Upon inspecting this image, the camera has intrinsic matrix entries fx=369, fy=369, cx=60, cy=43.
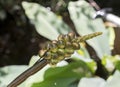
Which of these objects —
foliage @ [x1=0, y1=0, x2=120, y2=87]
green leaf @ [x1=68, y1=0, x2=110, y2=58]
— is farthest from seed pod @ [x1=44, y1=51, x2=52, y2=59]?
green leaf @ [x1=68, y1=0, x2=110, y2=58]

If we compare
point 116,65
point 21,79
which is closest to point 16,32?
point 116,65

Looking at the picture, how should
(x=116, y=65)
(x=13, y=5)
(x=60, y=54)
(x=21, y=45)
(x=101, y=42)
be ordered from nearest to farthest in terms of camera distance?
1. (x=60, y=54)
2. (x=116, y=65)
3. (x=101, y=42)
4. (x=13, y=5)
5. (x=21, y=45)

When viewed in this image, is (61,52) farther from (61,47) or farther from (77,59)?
(77,59)

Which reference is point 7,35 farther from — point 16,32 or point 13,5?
point 13,5

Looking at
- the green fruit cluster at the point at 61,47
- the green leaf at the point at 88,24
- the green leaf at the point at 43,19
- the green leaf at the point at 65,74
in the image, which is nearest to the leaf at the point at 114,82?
the green leaf at the point at 65,74

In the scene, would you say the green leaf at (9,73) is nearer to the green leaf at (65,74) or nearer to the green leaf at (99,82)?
the green leaf at (65,74)

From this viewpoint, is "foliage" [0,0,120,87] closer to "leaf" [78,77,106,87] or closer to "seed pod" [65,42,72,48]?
"leaf" [78,77,106,87]

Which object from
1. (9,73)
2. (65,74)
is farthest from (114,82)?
(9,73)
